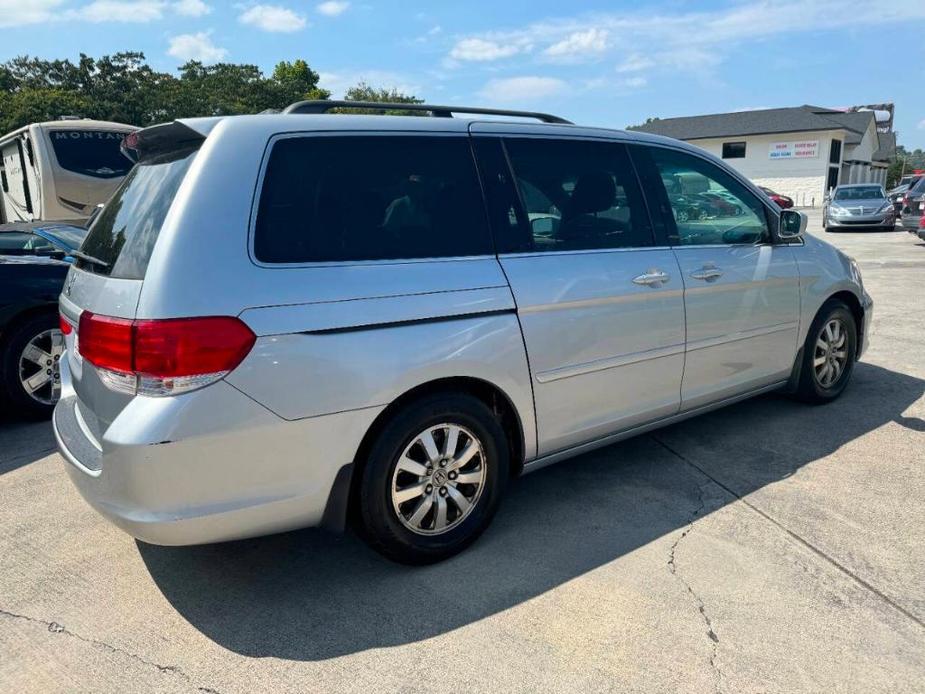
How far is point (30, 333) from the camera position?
4965 millimetres

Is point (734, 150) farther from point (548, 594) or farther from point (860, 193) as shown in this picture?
point (548, 594)

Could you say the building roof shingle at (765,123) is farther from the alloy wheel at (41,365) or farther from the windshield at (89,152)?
the alloy wheel at (41,365)

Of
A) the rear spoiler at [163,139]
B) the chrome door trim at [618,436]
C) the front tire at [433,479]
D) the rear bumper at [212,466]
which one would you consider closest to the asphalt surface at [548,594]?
the front tire at [433,479]

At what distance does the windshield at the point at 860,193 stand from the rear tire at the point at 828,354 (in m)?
19.0

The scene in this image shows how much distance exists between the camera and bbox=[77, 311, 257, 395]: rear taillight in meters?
2.29

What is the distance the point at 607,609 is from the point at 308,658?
3.81ft

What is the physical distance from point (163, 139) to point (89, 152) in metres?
10.1

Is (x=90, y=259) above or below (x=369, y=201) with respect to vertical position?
below

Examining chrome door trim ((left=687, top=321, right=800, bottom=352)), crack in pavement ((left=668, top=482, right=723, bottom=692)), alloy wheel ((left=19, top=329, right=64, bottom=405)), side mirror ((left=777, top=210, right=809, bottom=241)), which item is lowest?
crack in pavement ((left=668, top=482, right=723, bottom=692))

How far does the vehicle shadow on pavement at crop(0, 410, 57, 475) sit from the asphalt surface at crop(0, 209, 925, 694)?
1.07 feet

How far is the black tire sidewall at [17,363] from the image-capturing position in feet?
16.1

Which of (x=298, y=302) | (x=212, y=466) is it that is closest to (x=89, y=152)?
(x=298, y=302)

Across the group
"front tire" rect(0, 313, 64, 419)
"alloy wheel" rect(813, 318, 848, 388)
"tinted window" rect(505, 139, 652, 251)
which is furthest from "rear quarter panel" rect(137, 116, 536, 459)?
"front tire" rect(0, 313, 64, 419)

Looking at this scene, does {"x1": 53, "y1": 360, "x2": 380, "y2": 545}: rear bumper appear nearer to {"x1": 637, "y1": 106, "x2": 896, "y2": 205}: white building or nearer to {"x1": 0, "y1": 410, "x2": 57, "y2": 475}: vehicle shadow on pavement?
{"x1": 0, "y1": 410, "x2": 57, "y2": 475}: vehicle shadow on pavement
